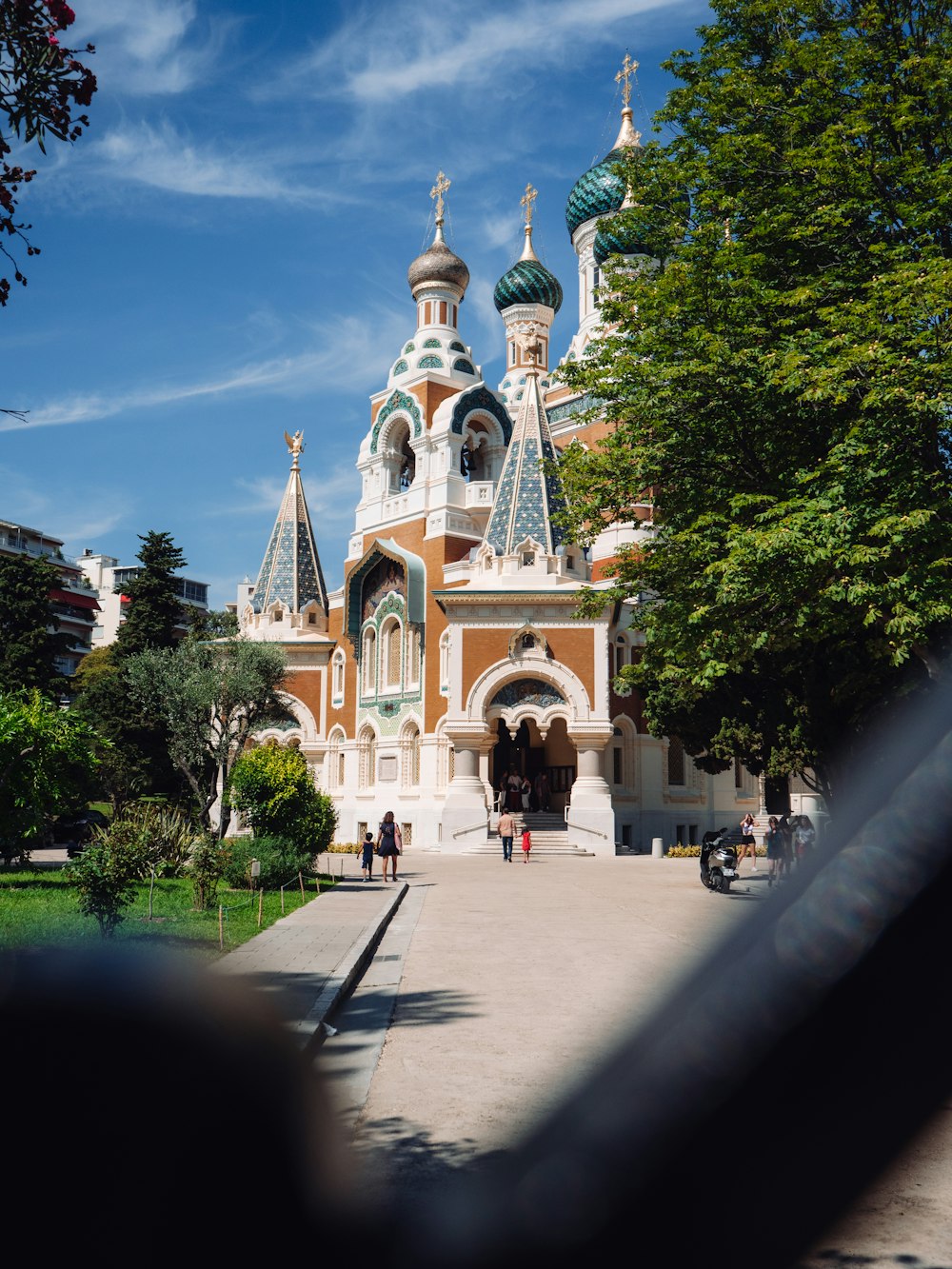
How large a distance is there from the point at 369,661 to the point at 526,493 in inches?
349

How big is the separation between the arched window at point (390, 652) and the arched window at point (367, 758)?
191 cm

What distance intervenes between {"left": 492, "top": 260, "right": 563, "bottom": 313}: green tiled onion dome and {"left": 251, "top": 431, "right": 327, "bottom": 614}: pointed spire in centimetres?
1192

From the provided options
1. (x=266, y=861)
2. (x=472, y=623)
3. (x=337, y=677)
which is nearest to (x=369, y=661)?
(x=337, y=677)

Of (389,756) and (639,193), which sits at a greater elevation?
(639,193)

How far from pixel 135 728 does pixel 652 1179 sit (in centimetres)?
3178

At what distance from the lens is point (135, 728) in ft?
107

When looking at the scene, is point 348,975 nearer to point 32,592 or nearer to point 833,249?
point 833,249

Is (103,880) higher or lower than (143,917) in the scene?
higher

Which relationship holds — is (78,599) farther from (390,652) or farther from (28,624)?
(390,652)

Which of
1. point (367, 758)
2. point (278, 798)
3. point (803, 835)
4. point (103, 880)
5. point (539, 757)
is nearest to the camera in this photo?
point (103, 880)

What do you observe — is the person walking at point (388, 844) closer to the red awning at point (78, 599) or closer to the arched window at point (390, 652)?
the arched window at point (390, 652)

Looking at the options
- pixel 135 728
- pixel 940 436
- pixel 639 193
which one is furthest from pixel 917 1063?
pixel 135 728

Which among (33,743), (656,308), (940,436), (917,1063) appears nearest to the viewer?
(917,1063)

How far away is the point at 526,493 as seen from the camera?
3291 centimetres
